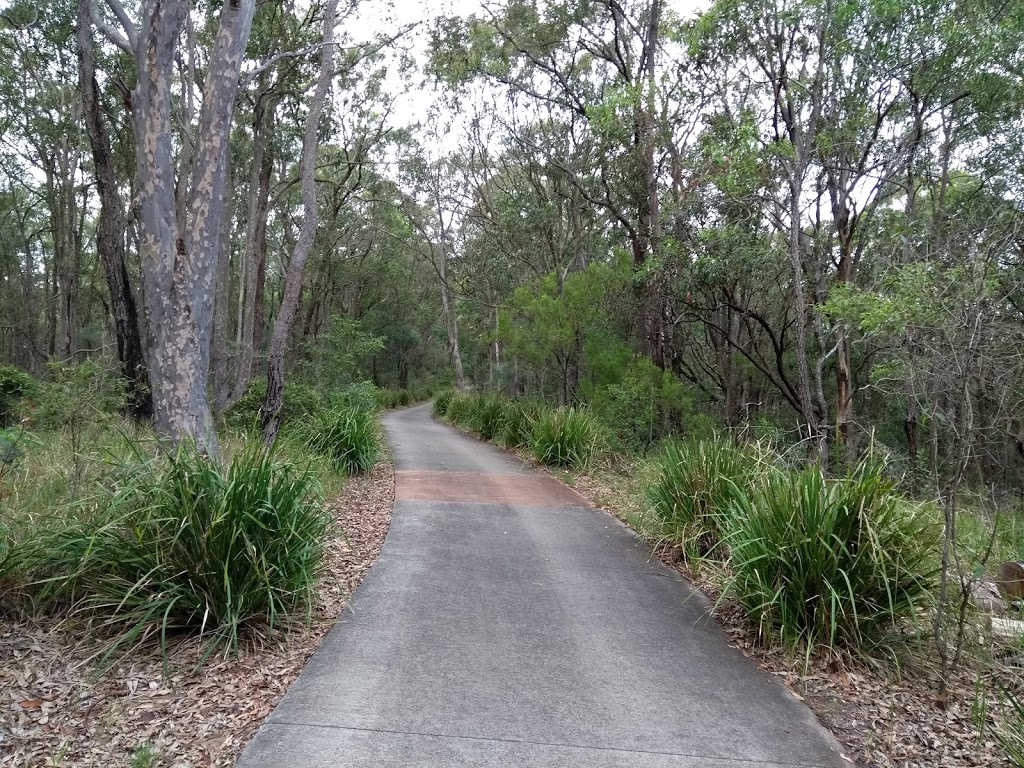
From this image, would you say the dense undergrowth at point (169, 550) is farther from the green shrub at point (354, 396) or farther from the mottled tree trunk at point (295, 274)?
the green shrub at point (354, 396)

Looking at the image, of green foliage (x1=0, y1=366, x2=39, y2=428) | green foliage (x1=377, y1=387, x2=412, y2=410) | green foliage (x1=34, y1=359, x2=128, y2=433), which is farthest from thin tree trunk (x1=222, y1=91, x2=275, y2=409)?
green foliage (x1=377, y1=387, x2=412, y2=410)

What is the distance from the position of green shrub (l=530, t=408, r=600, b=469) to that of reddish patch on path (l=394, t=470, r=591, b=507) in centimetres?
68

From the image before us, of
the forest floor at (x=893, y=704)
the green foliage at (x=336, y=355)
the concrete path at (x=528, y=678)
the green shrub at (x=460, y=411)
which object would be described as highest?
the green foliage at (x=336, y=355)

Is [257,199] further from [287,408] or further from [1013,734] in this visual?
[1013,734]

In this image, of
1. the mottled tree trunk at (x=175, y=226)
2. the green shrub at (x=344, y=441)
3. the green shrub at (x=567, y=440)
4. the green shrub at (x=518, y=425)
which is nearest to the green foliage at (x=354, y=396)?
the green shrub at (x=518, y=425)

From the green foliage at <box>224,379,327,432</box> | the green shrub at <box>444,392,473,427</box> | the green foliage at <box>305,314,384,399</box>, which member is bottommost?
the green shrub at <box>444,392,473,427</box>

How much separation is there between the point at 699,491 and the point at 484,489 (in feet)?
13.6

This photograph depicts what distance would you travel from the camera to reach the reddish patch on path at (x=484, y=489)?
32.3 feet

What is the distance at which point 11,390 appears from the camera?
13.2m

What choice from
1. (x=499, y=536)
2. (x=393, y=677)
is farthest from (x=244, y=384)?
(x=393, y=677)

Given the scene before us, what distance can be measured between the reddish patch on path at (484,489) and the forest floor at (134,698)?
15.4 feet

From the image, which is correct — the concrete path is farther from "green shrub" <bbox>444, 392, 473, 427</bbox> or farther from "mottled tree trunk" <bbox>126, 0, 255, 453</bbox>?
"green shrub" <bbox>444, 392, 473, 427</bbox>

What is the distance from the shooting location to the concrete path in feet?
12.0

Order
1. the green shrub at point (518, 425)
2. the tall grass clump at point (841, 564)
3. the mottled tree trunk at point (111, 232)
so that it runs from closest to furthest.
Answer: the tall grass clump at point (841, 564) → the mottled tree trunk at point (111, 232) → the green shrub at point (518, 425)
